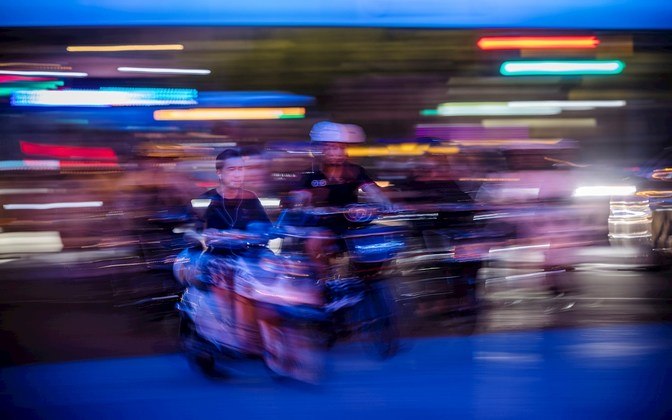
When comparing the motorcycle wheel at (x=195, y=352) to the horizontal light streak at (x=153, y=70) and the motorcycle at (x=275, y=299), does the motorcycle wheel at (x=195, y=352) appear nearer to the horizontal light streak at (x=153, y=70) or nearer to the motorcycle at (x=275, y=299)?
the motorcycle at (x=275, y=299)

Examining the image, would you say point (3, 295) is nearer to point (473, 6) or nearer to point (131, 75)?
point (131, 75)

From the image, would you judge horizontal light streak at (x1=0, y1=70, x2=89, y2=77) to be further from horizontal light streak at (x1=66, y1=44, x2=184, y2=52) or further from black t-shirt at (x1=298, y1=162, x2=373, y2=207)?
black t-shirt at (x1=298, y1=162, x2=373, y2=207)

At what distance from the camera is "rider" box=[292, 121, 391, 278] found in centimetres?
497

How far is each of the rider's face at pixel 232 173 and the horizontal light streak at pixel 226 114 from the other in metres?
2.43

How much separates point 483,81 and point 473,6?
0.95m

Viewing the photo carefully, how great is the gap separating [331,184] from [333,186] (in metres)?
0.02

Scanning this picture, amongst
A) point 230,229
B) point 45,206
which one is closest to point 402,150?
point 230,229

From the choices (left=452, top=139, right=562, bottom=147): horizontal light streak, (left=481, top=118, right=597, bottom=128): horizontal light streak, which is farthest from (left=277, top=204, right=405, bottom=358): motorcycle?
(left=481, top=118, right=597, bottom=128): horizontal light streak

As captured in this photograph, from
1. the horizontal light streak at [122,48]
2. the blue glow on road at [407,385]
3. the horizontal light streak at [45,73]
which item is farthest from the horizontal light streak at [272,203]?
the horizontal light streak at [45,73]

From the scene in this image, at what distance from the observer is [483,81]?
7.32 metres

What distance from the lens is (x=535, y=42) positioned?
707cm

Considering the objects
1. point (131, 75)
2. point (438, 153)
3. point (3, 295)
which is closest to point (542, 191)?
point (438, 153)

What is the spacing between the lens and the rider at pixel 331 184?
4.97m

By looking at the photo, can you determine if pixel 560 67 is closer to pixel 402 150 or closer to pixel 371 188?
pixel 402 150
